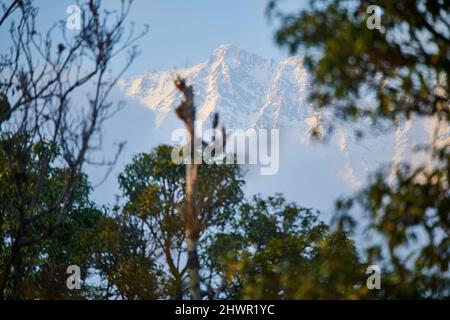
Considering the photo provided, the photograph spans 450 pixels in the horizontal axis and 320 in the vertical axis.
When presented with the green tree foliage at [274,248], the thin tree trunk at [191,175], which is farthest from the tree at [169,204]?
the thin tree trunk at [191,175]

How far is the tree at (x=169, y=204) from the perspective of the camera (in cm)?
2266

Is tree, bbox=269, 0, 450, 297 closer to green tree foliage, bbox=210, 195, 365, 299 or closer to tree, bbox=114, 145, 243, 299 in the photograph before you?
green tree foliage, bbox=210, 195, 365, 299

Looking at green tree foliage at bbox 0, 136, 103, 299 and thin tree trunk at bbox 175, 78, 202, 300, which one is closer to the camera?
thin tree trunk at bbox 175, 78, 202, 300

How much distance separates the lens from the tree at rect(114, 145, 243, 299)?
74.3 ft

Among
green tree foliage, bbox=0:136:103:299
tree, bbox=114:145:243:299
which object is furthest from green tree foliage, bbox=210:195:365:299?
green tree foliage, bbox=0:136:103:299

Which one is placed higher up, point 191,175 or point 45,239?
point 45,239

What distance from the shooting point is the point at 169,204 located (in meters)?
23.4

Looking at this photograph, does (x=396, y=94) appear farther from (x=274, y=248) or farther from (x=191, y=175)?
(x=274, y=248)

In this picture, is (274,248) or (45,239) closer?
(274,248)

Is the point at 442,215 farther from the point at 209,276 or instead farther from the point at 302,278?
the point at 209,276

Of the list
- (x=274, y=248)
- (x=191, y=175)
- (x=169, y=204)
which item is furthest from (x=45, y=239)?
(x=191, y=175)

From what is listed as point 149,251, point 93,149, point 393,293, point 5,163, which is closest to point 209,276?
point 149,251

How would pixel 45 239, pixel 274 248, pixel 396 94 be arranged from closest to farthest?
pixel 396 94
pixel 274 248
pixel 45 239

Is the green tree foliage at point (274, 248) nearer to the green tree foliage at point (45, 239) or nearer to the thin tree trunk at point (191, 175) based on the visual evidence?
the thin tree trunk at point (191, 175)
